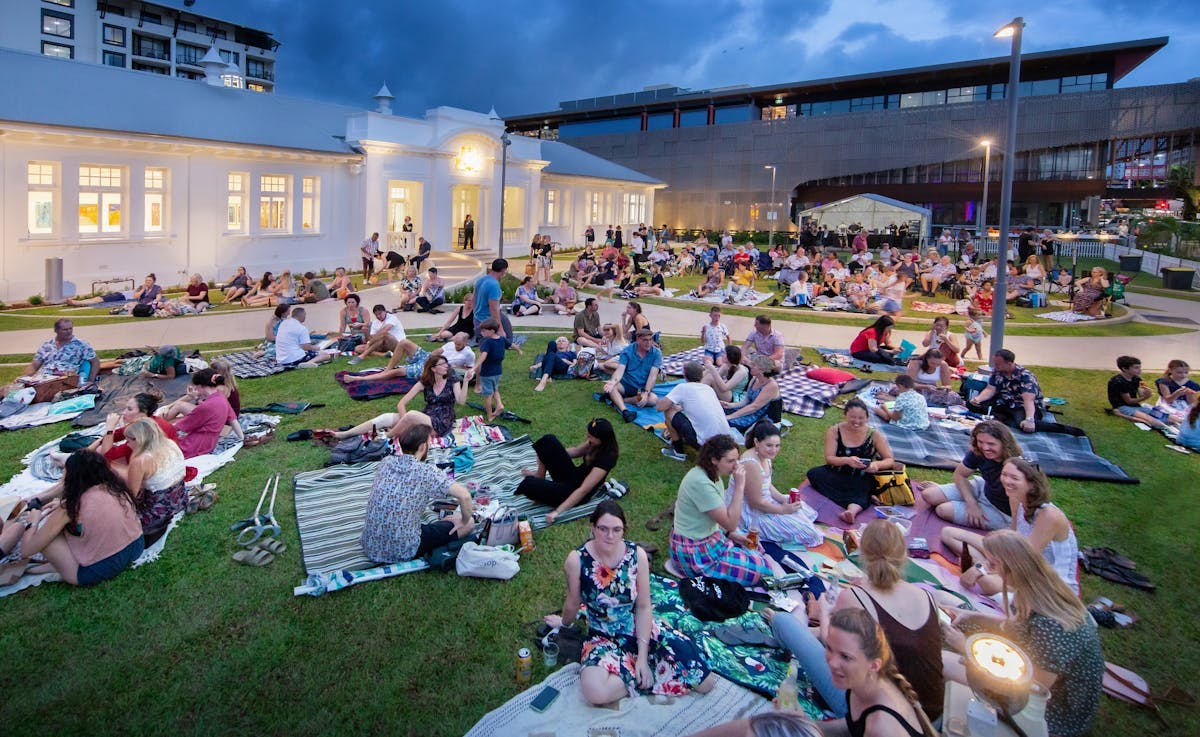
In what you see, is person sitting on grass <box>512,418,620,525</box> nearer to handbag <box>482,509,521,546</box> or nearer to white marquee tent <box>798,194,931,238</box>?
handbag <box>482,509,521,546</box>

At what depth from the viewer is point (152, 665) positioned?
489 centimetres

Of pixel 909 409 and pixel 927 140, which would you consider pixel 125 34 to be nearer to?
pixel 927 140

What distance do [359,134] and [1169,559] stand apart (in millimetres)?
26264

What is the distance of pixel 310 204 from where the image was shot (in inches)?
1030

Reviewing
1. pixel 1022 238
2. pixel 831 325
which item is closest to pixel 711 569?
pixel 831 325

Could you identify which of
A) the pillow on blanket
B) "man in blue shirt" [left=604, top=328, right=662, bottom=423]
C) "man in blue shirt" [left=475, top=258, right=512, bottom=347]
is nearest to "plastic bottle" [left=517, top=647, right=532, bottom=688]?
"man in blue shirt" [left=604, top=328, right=662, bottom=423]

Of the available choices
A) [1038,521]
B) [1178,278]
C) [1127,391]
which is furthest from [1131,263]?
[1038,521]

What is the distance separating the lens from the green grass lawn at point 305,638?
14.7 feet

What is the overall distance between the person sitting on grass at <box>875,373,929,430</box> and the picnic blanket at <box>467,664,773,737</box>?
20.5 feet

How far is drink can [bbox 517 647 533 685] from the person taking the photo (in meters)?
4.80

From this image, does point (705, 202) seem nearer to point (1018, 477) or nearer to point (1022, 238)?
point (1022, 238)

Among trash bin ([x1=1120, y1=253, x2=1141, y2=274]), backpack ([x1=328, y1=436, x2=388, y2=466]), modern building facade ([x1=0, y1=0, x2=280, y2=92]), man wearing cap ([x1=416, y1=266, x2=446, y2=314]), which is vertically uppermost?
modern building facade ([x1=0, y1=0, x2=280, y2=92])

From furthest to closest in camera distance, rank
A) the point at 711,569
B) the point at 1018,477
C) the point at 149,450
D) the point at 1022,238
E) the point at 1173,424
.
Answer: the point at 1022,238
the point at 1173,424
the point at 149,450
the point at 711,569
the point at 1018,477

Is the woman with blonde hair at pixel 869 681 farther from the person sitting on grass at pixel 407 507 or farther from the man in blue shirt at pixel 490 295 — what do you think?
the man in blue shirt at pixel 490 295
